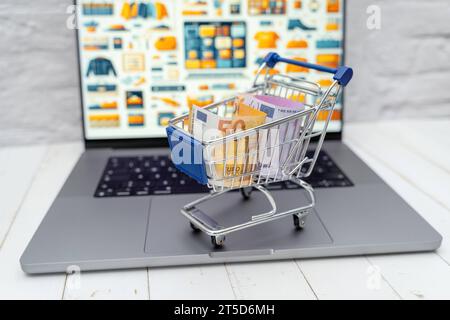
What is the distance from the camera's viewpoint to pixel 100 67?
1.28m

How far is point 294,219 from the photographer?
2.93 feet

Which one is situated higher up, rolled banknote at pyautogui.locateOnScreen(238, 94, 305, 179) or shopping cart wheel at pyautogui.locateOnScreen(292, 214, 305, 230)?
rolled banknote at pyautogui.locateOnScreen(238, 94, 305, 179)

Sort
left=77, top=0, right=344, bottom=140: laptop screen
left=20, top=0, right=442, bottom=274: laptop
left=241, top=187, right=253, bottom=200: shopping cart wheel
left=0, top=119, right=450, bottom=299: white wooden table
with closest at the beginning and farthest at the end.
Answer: left=0, top=119, right=450, bottom=299: white wooden table, left=20, top=0, right=442, bottom=274: laptop, left=241, top=187, right=253, bottom=200: shopping cart wheel, left=77, top=0, right=344, bottom=140: laptop screen

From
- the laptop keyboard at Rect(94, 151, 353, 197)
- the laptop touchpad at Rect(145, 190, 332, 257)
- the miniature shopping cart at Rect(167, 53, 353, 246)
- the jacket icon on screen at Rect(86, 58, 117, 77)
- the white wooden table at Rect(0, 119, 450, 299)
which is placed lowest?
the white wooden table at Rect(0, 119, 450, 299)

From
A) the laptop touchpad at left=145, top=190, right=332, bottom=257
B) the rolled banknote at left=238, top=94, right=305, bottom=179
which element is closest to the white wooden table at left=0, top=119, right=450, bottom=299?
the laptop touchpad at left=145, top=190, right=332, bottom=257

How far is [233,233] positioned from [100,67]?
0.57 metres

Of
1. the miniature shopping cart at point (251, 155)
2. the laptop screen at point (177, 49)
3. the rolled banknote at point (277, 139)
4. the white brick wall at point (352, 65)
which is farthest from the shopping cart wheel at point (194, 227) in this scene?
the white brick wall at point (352, 65)

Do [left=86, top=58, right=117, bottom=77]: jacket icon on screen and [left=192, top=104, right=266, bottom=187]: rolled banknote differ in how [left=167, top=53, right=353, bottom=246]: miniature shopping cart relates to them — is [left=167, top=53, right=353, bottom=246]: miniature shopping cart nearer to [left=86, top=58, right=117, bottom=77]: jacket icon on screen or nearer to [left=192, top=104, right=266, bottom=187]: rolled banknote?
[left=192, top=104, right=266, bottom=187]: rolled banknote

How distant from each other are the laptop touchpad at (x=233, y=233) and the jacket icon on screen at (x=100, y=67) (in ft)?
1.28

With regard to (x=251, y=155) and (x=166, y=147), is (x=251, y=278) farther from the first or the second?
(x=166, y=147)

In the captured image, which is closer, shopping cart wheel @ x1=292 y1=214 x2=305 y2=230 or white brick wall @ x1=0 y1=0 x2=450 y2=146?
shopping cart wheel @ x1=292 y1=214 x2=305 y2=230

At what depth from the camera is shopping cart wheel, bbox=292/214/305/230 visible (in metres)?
0.89

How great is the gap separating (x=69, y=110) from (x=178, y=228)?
2.09ft

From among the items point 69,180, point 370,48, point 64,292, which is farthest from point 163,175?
point 370,48
